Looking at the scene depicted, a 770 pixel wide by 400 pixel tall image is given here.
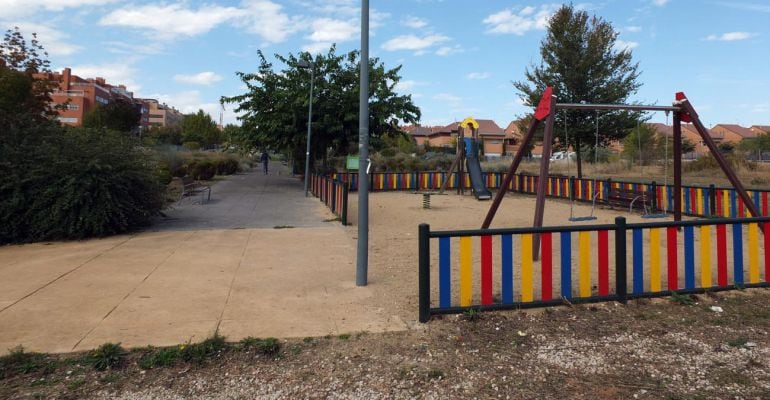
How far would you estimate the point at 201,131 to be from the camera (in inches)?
3137

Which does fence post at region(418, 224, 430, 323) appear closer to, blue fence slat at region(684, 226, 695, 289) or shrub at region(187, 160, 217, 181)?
blue fence slat at region(684, 226, 695, 289)

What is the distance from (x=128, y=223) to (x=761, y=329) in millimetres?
10119

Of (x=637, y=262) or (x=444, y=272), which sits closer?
(x=444, y=272)

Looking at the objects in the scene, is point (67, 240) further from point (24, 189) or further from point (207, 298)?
point (207, 298)

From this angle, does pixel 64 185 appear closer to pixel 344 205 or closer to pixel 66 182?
pixel 66 182

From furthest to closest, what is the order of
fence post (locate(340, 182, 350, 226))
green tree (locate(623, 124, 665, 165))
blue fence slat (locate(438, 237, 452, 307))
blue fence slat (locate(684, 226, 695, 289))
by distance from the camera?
1. green tree (locate(623, 124, 665, 165))
2. fence post (locate(340, 182, 350, 226))
3. blue fence slat (locate(684, 226, 695, 289))
4. blue fence slat (locate(438, 237, 452, 307))

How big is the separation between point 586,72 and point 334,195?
12.7m

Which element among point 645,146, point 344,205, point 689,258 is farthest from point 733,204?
point 645,146

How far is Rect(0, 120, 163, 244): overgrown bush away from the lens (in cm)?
859

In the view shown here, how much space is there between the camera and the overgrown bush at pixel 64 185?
28.2 feet

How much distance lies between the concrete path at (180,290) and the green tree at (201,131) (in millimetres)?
72814

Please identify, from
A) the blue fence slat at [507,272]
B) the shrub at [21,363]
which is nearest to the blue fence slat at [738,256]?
the blue fence slat at [507,272]

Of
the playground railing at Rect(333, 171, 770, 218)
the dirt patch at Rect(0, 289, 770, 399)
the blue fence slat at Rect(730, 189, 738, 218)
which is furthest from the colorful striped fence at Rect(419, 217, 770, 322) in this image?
the blue fence slat at Rect(730, 189, 738, 218)

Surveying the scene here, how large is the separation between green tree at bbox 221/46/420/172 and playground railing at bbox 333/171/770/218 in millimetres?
2361
